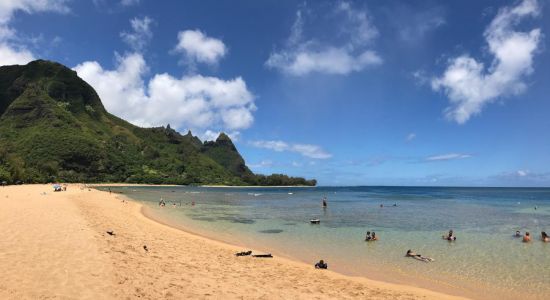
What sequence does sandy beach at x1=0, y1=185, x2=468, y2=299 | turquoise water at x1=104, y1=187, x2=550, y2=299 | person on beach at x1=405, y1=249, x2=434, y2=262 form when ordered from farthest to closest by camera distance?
person on beach at x1=405, y1=249, x2=434, y2=262
turquoise water at x1=104, y1=187, x2=550, y2=299
sandy beach at x1=0, y1=185, x2=468, y2=299

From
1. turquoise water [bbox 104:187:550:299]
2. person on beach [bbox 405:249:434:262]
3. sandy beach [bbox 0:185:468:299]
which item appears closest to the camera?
sandy beach [bbox 0:185:468:299]

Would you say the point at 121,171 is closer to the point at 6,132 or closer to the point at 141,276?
the point at 6,132

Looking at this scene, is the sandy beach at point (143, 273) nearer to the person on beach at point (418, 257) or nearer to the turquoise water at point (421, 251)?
the turquoise water at point (421, 251)

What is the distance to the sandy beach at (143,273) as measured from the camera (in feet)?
36.6

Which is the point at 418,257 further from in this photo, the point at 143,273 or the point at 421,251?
the point at 143,273

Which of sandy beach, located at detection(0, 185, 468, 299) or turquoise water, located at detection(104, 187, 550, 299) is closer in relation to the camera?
sandy beach, located at detection(0, 185, 468, 299)

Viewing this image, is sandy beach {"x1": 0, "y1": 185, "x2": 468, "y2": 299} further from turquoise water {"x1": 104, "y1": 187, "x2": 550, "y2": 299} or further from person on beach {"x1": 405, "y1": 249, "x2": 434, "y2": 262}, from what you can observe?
person on beach {"x1": 405, "y1": 249, "x2": 434, "y2": 262}

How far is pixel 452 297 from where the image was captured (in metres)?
14.6

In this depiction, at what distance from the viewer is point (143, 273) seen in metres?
13.7

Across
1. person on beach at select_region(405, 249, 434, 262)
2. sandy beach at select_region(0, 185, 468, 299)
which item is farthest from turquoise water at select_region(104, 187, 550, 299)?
sandy beach at select_region(0, 185, 468, 299)

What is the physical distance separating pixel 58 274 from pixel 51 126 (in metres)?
200

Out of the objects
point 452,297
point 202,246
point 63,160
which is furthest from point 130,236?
point 63,160

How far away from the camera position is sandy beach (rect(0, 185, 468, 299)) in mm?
11148

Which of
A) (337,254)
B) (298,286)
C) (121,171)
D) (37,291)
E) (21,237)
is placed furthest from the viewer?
(121,171)
